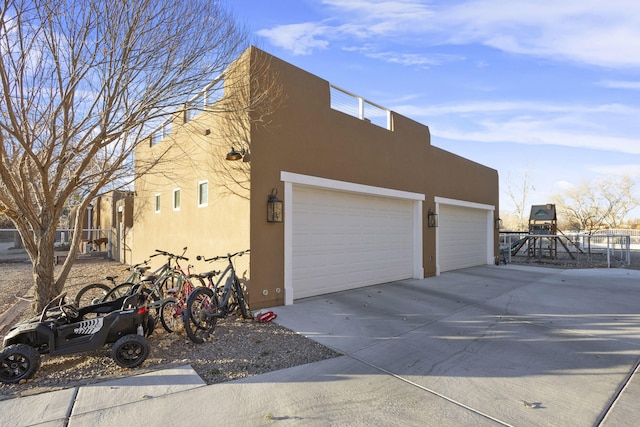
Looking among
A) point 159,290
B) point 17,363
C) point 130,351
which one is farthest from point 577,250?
point 17,363

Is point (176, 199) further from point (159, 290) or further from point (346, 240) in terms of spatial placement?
point (346, 240)

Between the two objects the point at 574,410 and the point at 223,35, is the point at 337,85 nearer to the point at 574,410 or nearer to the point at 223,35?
the point at 223,35

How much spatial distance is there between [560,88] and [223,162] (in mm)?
10337

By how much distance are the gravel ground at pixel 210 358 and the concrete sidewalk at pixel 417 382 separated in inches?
8.2

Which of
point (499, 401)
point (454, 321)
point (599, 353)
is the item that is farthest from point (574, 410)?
point (454, 321)

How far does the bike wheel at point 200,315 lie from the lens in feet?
14.4

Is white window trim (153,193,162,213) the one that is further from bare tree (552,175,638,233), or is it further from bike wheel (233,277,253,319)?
bare tree (552,175,638,233)

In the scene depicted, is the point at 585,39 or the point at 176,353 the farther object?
the point at 585,39

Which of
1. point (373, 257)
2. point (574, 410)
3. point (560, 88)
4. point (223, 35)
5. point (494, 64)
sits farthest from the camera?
point (560, 88)

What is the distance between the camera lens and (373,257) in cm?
864

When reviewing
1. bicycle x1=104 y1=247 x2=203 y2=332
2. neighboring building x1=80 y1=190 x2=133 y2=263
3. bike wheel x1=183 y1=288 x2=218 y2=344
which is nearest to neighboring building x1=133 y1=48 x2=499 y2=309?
bicycle x1=104 y1=247 x2=203 y2=332

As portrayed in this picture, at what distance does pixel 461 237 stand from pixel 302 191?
7.65 meters

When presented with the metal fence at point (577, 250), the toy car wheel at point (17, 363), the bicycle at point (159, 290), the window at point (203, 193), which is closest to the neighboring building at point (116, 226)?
the window at point (203, 193)

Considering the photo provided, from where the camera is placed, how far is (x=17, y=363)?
11.0 ft
